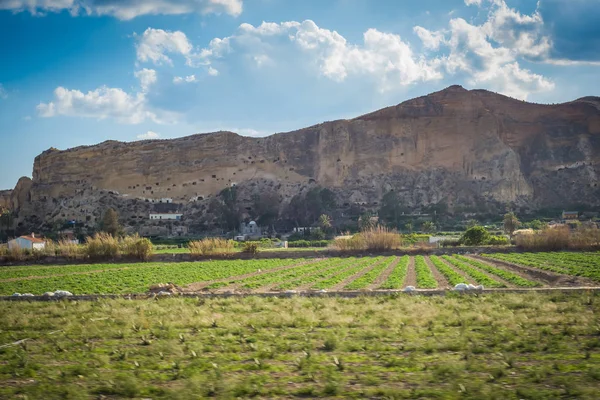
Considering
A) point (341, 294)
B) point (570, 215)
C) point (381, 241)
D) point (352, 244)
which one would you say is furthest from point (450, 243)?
point (570, 215)

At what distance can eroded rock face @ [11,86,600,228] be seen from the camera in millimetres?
88875

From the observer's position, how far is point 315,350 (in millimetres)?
8125

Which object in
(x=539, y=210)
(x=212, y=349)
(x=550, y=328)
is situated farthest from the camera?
(x=539, y=210)

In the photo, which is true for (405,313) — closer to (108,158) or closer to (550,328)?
(550,328)

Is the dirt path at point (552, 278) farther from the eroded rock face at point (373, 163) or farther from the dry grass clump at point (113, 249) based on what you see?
the eroded rock face at point (373, 163)

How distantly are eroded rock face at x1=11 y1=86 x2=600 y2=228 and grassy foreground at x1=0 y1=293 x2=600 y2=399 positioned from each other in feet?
255

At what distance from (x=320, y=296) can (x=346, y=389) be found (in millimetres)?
8349

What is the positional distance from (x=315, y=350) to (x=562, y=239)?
32.5 metres

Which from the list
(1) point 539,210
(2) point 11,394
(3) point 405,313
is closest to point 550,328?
(3) point 405,313

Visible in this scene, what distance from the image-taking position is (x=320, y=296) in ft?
47.4

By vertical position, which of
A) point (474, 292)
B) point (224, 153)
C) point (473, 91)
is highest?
point (473, 91)

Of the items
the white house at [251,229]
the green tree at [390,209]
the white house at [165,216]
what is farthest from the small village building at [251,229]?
the green tree at [390,209]

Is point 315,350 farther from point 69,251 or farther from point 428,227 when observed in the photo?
point 428,227

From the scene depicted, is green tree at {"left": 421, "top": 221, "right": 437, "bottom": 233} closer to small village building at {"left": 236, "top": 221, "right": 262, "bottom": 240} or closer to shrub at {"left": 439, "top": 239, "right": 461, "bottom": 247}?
shrub at {"left": 439, "top": 239, "right": 461, "bottom": 247}
